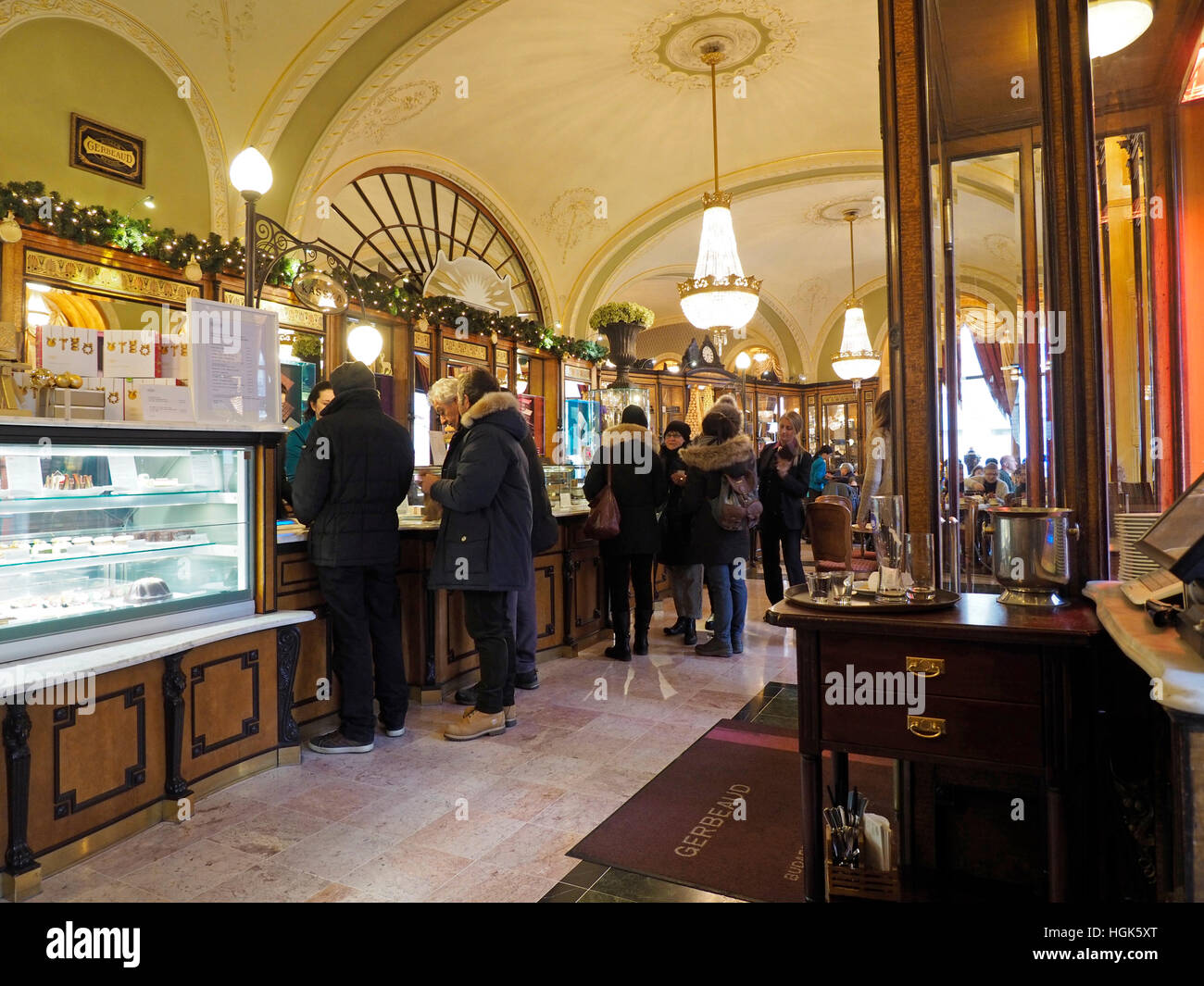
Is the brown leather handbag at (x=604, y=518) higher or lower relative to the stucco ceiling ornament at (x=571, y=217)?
lower

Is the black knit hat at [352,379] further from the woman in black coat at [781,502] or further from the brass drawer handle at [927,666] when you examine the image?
the woman in black coat at [781,502]

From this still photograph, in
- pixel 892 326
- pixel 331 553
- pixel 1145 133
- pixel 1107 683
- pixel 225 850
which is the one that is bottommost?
pixel 225 850

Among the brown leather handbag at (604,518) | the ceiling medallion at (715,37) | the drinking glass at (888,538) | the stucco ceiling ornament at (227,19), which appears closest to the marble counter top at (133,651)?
the brown leather handbag at (604,518)

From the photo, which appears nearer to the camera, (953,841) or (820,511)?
(953,841)

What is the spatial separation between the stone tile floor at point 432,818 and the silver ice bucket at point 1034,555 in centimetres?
126

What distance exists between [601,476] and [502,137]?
4.37 m

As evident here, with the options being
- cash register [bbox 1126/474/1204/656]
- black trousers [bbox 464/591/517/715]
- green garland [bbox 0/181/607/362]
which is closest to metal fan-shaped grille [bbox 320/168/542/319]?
green garland [bbox 0/181/607/362]

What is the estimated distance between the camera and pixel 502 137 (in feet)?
25.0

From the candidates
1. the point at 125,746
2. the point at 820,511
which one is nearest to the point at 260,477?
the point at 125,746

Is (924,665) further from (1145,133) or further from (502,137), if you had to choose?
(502,137)

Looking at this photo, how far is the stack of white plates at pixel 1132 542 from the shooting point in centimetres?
183

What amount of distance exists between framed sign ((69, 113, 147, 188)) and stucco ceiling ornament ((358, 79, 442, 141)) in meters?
1.75

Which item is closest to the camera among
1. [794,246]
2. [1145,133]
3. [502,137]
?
[1145,133]

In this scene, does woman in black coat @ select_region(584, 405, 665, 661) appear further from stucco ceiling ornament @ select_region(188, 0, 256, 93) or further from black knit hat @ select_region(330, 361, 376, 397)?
stucco ceiling ornament @ select_region(188, 0, 256, 93)
